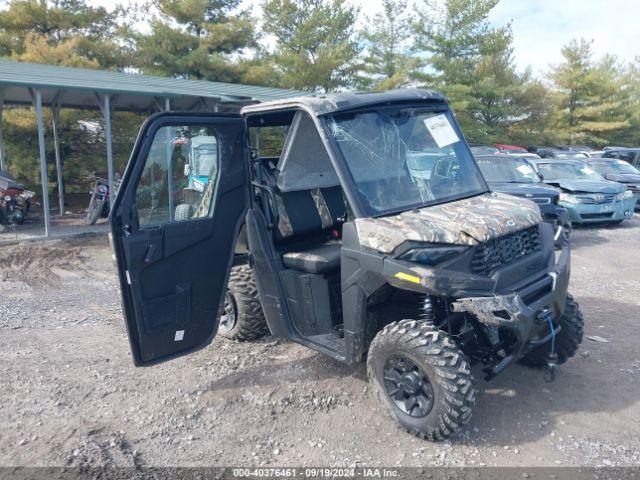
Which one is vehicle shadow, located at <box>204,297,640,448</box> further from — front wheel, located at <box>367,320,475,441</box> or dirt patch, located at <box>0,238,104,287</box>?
dirt patch, located at <box>0,238,104,287</box>

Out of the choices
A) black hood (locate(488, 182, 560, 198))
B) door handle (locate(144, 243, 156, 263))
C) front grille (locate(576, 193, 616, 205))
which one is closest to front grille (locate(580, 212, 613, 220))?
front grille (locate(576, 193, 616, 205))

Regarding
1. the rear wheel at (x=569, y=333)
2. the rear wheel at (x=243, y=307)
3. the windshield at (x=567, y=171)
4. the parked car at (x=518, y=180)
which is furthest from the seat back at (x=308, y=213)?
the windshield at (x=567, y=171)

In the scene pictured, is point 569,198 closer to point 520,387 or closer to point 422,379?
point 520,387

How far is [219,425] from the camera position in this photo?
386cm

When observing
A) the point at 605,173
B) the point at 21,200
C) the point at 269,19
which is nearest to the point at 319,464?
the point at 21,200

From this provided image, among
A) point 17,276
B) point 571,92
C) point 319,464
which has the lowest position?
point 319,464

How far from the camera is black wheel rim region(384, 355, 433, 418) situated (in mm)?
3531

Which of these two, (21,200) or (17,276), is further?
(21,200)

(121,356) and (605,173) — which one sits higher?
(605,173)

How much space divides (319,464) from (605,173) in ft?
45.5

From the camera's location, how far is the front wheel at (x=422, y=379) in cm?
335

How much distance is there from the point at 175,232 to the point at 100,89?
8367 millimetres

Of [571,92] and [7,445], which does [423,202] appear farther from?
[571,92]

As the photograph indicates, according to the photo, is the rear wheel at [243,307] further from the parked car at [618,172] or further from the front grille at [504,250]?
the parked car at [618,172]
